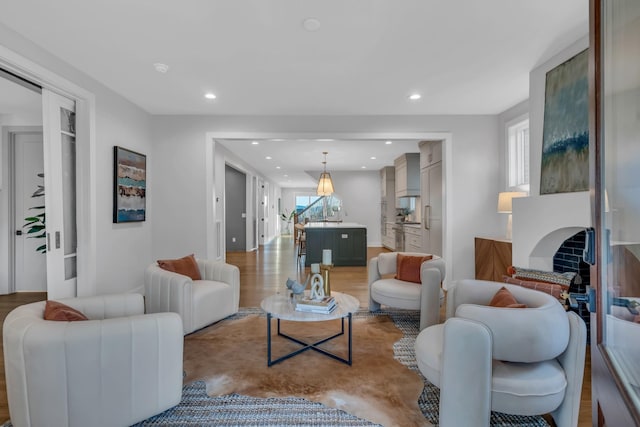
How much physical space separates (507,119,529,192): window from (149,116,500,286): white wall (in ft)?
0.71

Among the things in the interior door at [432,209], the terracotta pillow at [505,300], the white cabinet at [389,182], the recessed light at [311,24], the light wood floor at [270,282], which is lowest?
the light wood floor at [270,282]

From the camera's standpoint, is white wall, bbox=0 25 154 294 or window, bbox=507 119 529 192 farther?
window, bbox=507 119 529 192

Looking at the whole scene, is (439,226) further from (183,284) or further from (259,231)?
(259,231)

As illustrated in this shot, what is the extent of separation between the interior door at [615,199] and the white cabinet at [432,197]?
421cm

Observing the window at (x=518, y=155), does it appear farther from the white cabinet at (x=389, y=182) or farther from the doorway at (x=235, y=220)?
the doorway at (x=235, y=220)

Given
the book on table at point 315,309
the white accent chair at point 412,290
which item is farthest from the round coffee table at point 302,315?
the white accent chair at point 412,290

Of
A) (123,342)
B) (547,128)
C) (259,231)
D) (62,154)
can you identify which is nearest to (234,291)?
(123,342)

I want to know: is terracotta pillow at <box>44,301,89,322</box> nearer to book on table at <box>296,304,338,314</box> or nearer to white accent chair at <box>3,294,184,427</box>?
white accent chair at <box>3,294,184,427</box>

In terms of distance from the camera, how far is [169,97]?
385 centimetres

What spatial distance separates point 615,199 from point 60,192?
13.2ft

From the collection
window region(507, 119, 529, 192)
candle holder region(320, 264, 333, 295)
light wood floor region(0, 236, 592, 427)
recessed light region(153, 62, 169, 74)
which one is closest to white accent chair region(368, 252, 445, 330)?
light wood floor region(0, 236, 592, 427)

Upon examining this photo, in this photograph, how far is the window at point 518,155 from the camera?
414cm

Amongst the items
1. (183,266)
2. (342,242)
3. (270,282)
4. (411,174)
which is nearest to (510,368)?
(183,266)

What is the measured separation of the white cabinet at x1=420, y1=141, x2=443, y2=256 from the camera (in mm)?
5094
